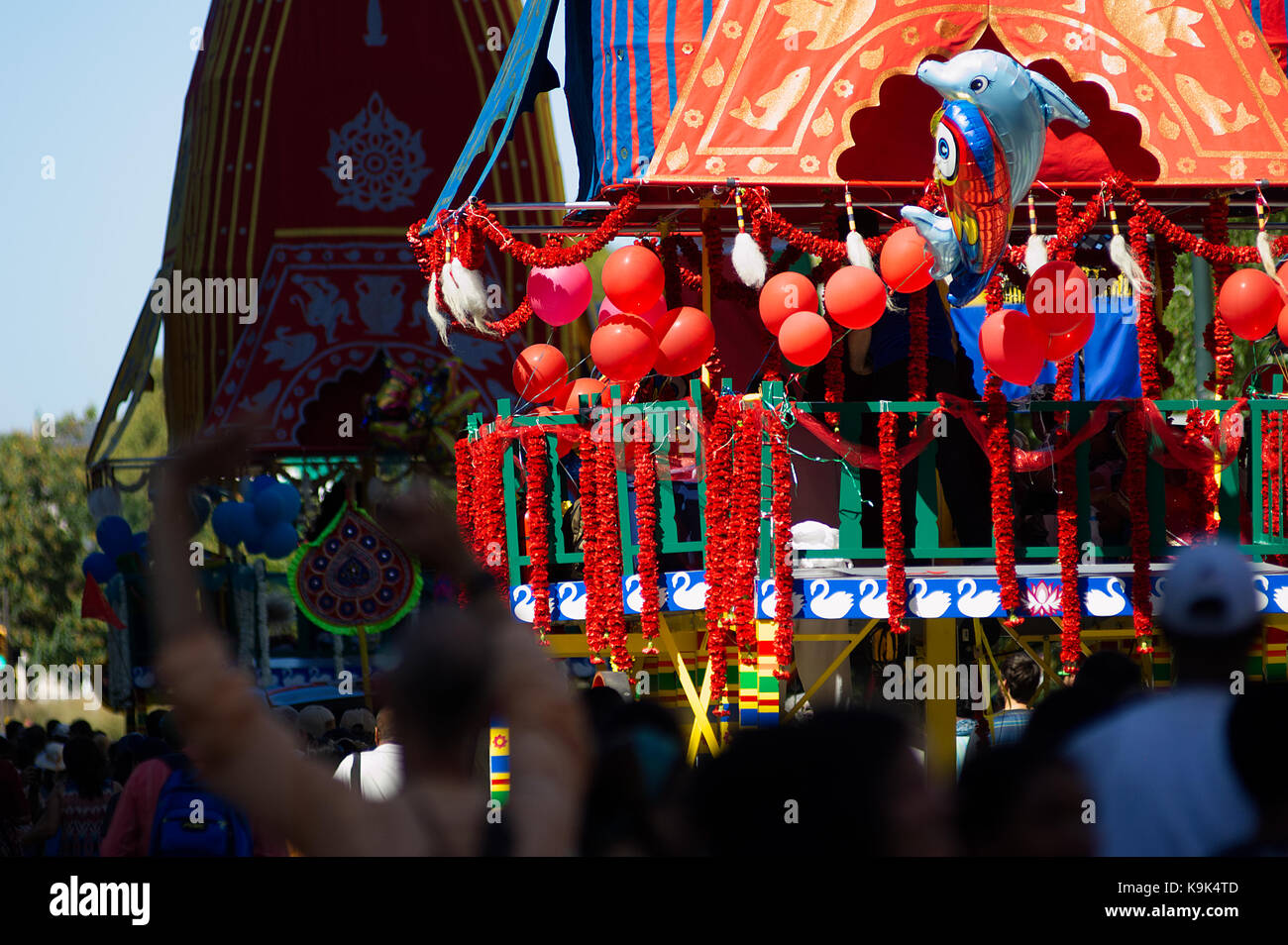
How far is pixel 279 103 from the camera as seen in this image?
18.4 metres

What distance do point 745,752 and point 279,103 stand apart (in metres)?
17.0

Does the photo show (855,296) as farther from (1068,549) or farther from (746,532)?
(1068,549)

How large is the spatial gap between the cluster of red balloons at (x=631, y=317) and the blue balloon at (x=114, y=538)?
7690mm

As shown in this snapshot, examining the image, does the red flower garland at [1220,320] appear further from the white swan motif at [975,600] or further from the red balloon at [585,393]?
the red balloon at [585,393]

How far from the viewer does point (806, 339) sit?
27.0ft

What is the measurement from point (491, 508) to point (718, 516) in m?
1.67

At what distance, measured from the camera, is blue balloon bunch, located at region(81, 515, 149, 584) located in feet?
50.2

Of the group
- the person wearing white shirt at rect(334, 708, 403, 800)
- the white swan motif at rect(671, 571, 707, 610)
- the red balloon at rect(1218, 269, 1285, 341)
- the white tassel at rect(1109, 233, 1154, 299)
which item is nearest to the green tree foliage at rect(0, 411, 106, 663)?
the white swan motif at rect(671, 571, 707, 610)

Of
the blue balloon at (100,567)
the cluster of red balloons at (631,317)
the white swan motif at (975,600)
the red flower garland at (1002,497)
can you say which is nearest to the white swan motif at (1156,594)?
the red flower garland at (1002,497)

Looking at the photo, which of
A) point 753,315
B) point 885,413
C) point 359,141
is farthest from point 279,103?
point 885,413

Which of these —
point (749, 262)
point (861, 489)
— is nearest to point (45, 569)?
point (749, 262)

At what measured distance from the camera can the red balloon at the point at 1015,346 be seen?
8.09 m

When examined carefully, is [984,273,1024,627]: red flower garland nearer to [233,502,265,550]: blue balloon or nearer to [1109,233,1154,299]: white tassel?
[1109,233,1154,299]: white tassel
